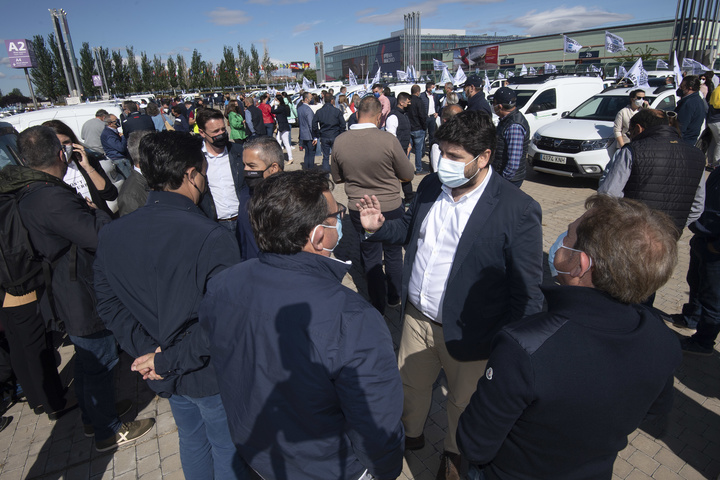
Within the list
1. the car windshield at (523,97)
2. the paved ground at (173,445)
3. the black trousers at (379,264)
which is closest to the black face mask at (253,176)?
the black trousers at (379,264)

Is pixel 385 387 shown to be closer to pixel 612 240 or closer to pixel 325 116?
pixel 612 240

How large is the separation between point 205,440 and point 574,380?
1952mm

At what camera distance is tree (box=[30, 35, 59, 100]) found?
35375 millimetres

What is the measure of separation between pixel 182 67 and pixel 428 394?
66.8 m

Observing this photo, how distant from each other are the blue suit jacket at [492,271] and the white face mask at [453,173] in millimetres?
147

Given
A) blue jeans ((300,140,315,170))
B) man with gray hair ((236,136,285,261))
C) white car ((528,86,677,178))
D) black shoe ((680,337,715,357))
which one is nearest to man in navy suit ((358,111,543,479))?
man with gray hair ((236,136,285,261))

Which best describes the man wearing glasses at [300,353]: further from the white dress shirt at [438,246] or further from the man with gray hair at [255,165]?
the man with gray hair at [255,165]

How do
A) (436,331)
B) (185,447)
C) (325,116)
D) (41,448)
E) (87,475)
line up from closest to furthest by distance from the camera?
(185,447), (436,331), (87,475), (41,448), (325,116)

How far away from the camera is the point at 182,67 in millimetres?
57875

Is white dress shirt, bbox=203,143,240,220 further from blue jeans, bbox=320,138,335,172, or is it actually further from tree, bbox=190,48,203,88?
tree, bbox=190,48,203,88

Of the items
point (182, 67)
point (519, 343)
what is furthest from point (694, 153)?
point (182, 67)

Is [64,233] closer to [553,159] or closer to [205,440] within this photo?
[205,440]

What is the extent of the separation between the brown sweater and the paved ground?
1862 millimetres

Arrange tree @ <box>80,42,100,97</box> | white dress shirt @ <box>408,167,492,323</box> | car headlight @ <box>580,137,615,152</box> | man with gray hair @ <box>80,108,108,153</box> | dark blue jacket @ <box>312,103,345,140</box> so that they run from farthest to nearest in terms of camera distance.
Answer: tree @ <box>80,42,100,97</box> → dark blue jacket @ <box>312,103,345,140</box> → man with gray hair @ <box>80,108,108,153</box> → car headlight @ <box>580,137,615,152</box> → white dress shirt @ <box>408,167,492,323</box>
